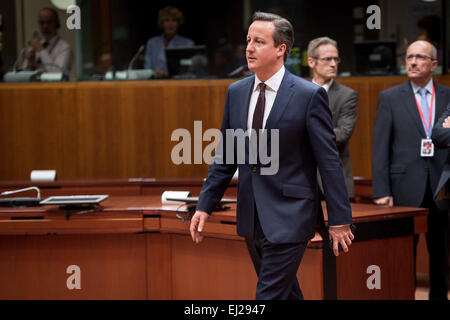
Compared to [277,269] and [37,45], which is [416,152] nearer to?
[277,269]

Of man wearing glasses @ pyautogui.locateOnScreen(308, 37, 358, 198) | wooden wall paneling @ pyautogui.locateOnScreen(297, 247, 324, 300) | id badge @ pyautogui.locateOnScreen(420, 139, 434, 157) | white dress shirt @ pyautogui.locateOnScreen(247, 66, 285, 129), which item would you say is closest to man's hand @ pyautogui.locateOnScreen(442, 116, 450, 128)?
id badge @ pyautogui.locateOnScreen(420, 139, 434, 157)

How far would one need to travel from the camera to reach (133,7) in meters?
9.60

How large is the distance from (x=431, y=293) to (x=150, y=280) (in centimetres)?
167

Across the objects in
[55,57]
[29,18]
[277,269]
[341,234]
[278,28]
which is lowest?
[277,269]

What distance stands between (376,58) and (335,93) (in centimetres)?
143

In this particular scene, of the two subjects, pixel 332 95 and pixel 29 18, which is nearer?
pixel 332 95

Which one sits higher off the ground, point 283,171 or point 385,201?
point 283,171

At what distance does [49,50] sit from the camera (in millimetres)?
5941

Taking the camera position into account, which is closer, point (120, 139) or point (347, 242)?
point (347, 242)

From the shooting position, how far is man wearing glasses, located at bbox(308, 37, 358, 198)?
421 cm

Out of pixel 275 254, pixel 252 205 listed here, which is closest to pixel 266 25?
pixel 252 205

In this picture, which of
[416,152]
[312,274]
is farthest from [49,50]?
[312,274]

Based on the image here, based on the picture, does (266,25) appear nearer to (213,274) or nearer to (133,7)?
(213,274)

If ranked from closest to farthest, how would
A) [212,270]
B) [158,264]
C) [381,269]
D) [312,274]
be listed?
[312,274] < [381,269] < [212,270] < [158,264]
